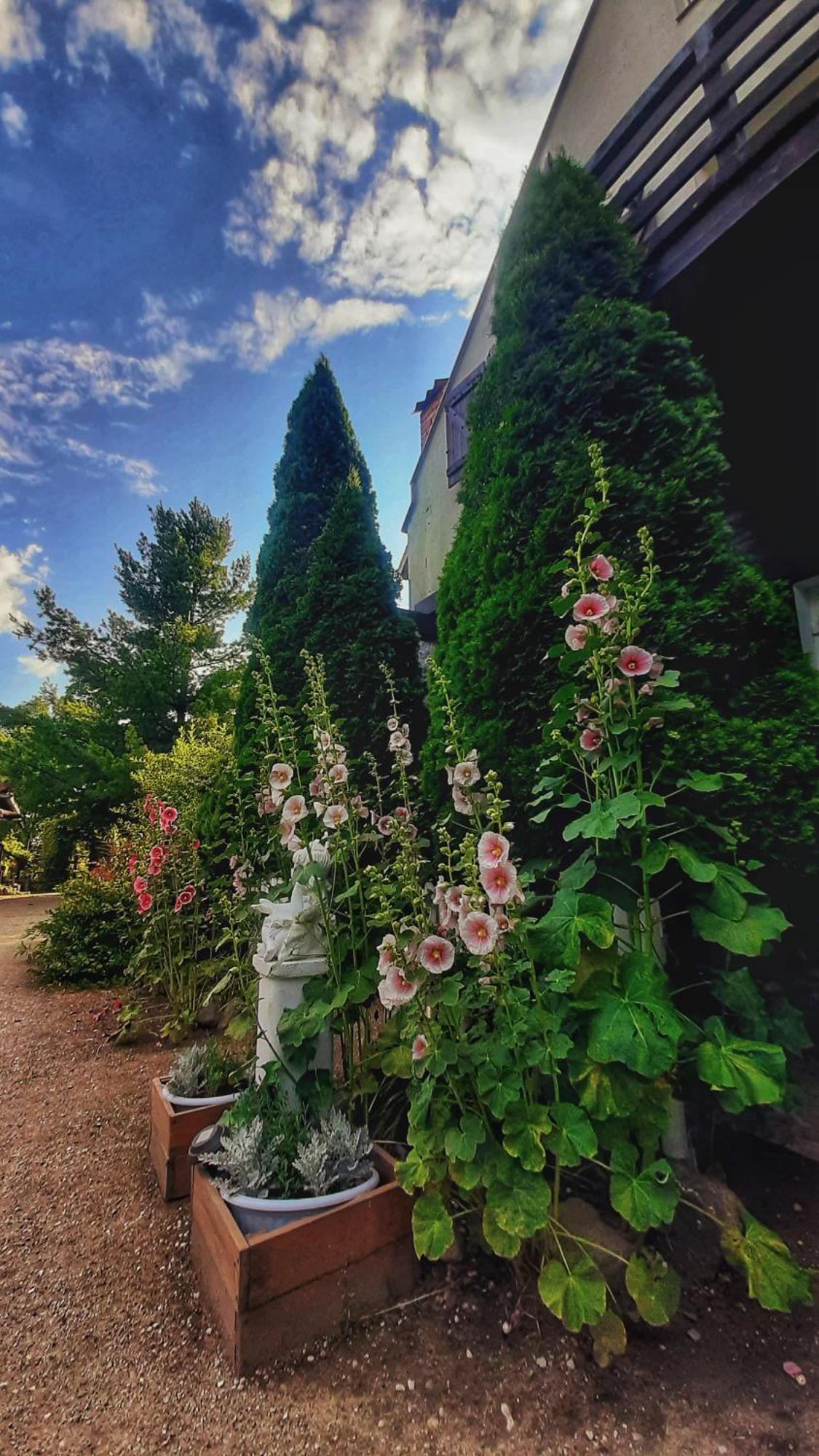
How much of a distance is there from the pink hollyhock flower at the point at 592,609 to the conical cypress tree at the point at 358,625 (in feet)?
5.39

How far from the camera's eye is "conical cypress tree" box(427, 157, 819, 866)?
1.62m

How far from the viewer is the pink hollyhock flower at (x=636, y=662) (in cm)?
135

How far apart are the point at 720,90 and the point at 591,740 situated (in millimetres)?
2626

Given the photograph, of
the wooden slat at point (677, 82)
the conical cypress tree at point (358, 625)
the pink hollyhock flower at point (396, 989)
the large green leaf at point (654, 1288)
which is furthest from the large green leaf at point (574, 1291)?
the wooden slat at point (677, 82)

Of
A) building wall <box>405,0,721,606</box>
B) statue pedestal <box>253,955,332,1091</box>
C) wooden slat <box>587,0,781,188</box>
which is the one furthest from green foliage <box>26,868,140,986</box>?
wooden slat <box>587,0,781,188</box>

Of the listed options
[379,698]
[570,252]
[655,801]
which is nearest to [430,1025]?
[655,801]

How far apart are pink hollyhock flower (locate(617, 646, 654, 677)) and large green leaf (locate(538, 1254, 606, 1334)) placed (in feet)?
4.02

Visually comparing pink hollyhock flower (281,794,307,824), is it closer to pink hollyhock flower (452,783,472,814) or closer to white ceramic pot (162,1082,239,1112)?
pink hollyhock flower (452,783,472,814)

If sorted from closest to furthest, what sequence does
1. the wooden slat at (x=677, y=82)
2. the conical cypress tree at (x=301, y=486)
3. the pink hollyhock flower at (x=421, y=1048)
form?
the pink hollyhock flower at (x=421, y=1048), the wooden slat at (x=677, y=82), the conical cypress tree at (x=301, y=486)

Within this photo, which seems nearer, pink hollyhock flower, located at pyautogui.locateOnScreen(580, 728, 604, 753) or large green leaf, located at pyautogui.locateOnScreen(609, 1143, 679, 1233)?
large green leaf, located at pyautogui.locateOnScreen(609, 1143, 679, 1233)

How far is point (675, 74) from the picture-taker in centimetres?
223

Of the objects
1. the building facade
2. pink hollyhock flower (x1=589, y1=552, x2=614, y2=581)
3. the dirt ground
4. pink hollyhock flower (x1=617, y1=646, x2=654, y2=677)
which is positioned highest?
the building facade

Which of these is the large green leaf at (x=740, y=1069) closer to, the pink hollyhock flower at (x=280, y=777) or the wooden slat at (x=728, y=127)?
the pink hollyhock flower at (x=280, y=777)

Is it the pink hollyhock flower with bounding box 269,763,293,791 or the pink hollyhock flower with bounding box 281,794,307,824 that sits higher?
the pink hollyhock flower with bounding box 269,763,293,791
